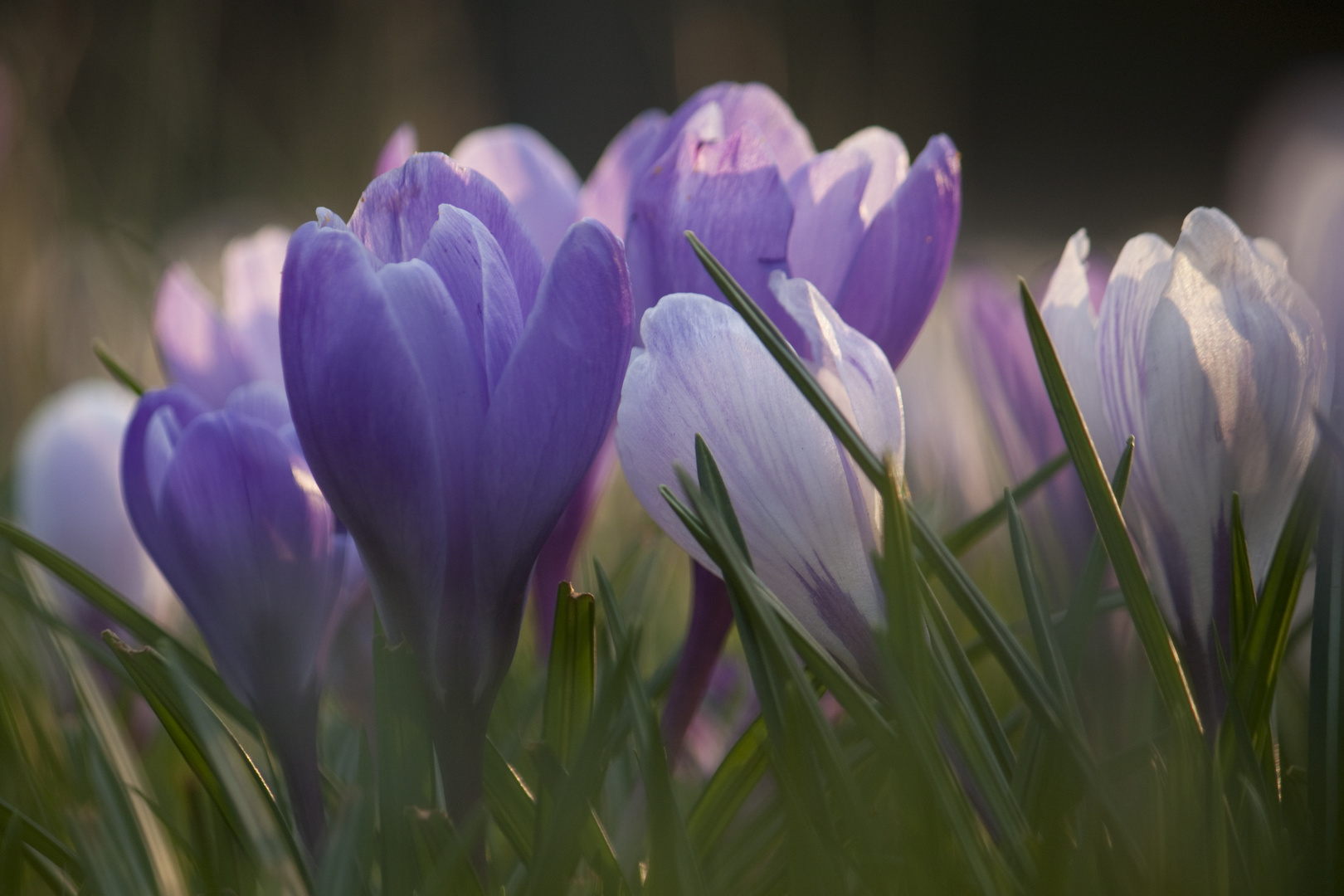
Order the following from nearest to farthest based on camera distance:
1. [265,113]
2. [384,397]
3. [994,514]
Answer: [384,397]
[994,514]
[265,113]

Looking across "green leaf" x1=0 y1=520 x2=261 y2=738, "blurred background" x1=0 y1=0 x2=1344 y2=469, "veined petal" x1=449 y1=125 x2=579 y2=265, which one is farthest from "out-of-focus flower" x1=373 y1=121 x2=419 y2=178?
"blurred background" x1=0 y1=0 x2=1344 y2=469

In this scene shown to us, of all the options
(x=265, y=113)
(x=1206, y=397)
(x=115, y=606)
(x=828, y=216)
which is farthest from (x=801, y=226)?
(x=265, y=113)

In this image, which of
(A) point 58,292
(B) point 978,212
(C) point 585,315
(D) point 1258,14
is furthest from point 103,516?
(D) point 1258,14

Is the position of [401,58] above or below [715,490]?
above

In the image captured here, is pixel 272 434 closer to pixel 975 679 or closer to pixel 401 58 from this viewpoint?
pixel 975 679

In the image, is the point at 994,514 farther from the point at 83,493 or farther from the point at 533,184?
the point at 83,493

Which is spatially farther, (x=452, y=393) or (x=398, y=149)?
(x=398, y=149)

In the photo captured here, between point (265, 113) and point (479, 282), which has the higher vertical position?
point (265, 113)

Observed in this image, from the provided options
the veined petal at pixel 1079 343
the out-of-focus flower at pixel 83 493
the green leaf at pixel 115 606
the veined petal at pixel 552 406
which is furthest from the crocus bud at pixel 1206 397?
the out-of-focus flower at pixel 83 493
